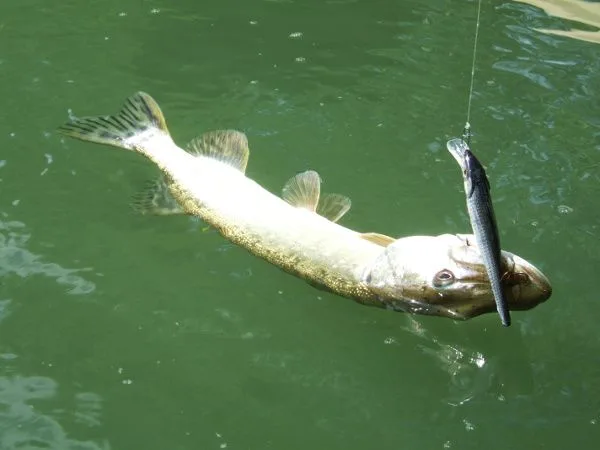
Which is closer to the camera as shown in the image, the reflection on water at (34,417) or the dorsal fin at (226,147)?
the reflection on water at (34,417)

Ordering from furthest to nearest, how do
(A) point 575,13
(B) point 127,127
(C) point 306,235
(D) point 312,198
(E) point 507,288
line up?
1. (A) point 575,13
2. (B) point 127,127
3. (D) point 312,198
4. (C) point 306,235
5. (E) point 507,288

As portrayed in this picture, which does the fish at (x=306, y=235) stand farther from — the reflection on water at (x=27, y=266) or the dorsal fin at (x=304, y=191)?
the reflection on water at (x=27, y=266)

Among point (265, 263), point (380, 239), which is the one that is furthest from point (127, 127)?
point (380, 239)

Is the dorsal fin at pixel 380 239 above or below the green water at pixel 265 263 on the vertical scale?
above

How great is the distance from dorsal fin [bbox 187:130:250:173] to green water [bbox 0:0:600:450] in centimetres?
46

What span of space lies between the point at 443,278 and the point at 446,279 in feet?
0.05

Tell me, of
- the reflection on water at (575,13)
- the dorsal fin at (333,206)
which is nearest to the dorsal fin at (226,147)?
the dorsal fin at (333,206)

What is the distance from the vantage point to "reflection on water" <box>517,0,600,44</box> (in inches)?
290

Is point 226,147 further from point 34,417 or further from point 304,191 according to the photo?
point 34,417

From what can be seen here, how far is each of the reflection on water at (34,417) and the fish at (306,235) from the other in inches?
48.8

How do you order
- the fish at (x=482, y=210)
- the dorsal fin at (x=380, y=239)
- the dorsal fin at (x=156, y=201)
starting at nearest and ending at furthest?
the fish at (x=482, y=210), the dorsal fin at (x=380, y=239), the dorsal fin at (x=156, y=201)

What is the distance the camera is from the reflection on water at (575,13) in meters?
7.36

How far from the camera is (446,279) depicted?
3754 mm

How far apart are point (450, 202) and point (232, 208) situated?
150cm
